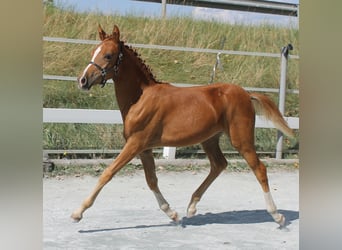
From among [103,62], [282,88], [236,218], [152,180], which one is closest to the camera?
[103,62]

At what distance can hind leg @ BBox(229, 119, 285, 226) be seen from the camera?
293 cm

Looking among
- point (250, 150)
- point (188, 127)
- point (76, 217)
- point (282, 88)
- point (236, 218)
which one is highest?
point (282, 88)

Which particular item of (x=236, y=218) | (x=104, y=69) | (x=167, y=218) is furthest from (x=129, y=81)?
(x=236, y=218)

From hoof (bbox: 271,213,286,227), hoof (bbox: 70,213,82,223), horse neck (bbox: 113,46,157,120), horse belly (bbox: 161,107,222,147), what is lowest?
hoof (bbox: 271,213,286,227)

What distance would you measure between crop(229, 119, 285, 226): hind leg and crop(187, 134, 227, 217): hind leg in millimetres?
140

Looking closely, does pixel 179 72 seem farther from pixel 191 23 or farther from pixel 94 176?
pixel 94 176

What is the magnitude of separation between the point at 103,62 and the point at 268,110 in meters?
1.03

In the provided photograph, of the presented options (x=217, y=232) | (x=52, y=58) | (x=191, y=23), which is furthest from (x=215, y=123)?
(x=52, y=58)

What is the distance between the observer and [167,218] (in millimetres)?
3002

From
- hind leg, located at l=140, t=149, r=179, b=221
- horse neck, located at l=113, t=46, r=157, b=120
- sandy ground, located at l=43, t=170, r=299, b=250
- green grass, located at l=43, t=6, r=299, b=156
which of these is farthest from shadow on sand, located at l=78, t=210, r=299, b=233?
horse neck, located at l=113, t=46, r=157, b=120

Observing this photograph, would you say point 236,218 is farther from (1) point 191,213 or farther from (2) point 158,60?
(2) point 158,60

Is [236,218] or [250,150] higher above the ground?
[250,150]

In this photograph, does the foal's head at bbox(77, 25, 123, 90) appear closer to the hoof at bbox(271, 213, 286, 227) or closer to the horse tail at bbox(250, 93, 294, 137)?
the horse tail at bbox(250, 93, 294, 137)

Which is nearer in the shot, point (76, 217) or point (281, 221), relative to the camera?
point (76, 217)
